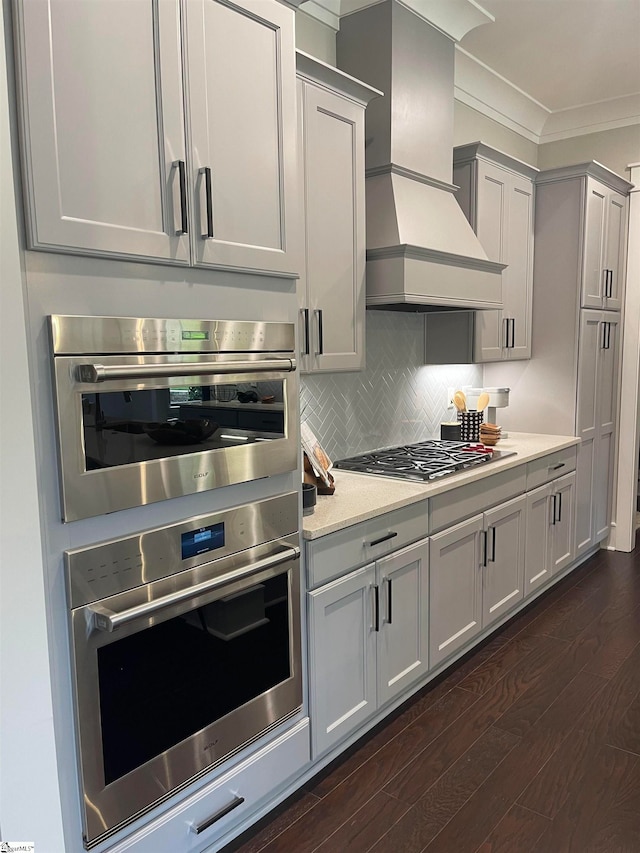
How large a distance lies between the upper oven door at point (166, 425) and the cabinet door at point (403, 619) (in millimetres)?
747

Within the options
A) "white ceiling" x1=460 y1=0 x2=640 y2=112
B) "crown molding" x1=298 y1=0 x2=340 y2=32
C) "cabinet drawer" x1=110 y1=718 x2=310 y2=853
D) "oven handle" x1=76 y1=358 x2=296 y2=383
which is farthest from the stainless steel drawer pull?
"white ceiling" x1=460 y1=0 x2=640 y2=112

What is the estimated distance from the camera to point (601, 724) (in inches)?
101

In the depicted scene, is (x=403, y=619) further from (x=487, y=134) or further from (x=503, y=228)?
(x=487, y=134)

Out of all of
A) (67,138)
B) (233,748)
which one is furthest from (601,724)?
(67,138)

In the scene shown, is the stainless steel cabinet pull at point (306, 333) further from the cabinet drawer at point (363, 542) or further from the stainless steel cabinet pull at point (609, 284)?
the stainless steel cabinet pull at point (609, 284)

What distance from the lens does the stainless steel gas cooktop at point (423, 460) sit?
9.43 ft

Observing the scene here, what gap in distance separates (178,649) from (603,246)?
3695 mm

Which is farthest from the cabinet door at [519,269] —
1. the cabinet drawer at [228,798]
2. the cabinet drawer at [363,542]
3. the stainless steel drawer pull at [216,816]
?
the stainless steel drawer pull at [216,816]

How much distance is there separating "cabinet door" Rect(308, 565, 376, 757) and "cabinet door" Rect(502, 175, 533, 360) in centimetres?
213

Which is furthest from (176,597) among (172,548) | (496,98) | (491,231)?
(496,98)

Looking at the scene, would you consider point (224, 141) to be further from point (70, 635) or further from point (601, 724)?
point (601, 724)

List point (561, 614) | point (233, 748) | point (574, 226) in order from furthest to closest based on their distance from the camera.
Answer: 1. point (574, 226)
2. point (561, 614)
3. point (233, 748)

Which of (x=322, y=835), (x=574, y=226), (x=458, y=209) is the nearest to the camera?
(x=322, y=835)

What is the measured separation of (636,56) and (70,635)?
416 cm
